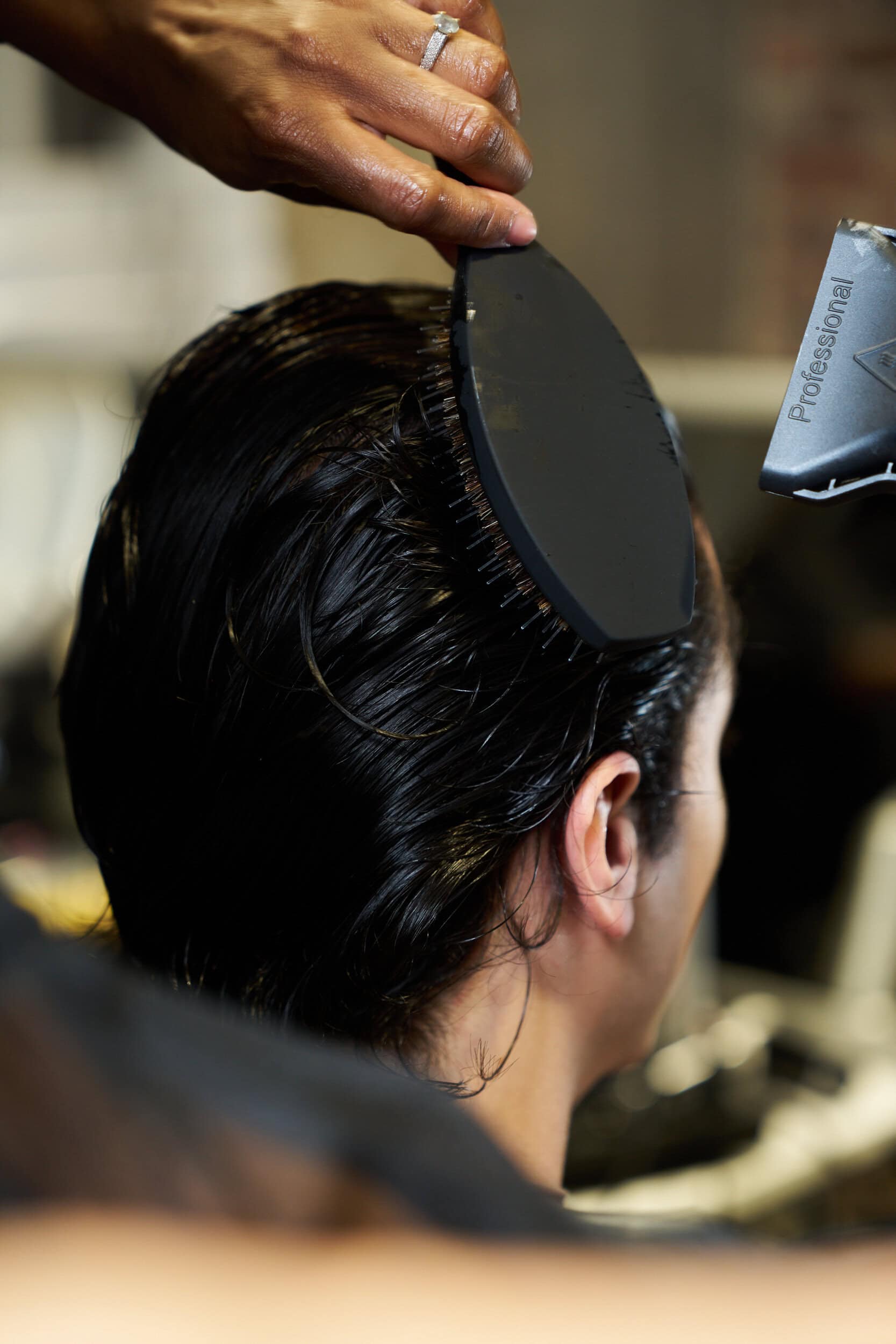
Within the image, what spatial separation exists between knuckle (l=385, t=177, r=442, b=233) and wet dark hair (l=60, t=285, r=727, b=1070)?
0.08 m

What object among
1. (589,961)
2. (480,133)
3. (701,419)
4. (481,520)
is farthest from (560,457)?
(701,419)

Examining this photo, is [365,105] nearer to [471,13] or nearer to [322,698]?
[471,13]

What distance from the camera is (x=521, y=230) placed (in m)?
0.49

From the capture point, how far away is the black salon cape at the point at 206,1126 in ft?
0.52

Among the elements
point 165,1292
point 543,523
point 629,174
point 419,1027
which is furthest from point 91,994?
point 629,174

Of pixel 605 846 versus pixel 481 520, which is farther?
pixel 605 846

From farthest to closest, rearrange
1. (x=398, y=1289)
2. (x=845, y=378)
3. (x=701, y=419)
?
(x=701, y=419)
(x=845, y=378)
(x=398, y=1289)

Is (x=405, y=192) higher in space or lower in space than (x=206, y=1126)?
higher

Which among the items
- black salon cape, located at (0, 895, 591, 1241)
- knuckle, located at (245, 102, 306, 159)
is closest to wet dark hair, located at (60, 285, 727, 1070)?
knuckle, located at (245, 102, 306, 159)

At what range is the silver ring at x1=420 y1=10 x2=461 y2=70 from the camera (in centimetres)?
48

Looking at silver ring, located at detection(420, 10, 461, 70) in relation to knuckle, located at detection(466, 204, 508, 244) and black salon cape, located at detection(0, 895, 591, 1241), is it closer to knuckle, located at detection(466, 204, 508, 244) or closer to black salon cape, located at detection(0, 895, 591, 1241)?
knuckle, located at detection(466, 204, 508, 244)

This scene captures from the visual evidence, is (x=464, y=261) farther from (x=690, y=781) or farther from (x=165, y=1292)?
(x=165, y=1292)

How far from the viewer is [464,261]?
485mm

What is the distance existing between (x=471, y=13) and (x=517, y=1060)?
53cm
